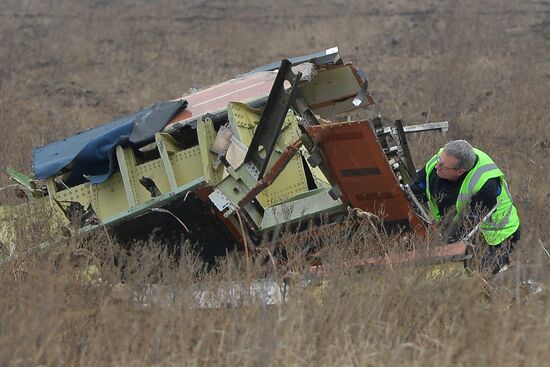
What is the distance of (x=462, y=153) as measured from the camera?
575 cm

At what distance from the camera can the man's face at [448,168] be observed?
5.79m

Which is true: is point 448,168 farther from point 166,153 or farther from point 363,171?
point 166,153

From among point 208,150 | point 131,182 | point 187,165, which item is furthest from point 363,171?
point 131,182

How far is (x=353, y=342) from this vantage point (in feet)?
13.1

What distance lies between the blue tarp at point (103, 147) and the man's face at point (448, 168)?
2.17 metres

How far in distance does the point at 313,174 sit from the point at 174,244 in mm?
1304

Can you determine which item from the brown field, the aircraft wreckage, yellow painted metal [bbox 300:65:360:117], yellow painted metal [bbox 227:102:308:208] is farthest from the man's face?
yellow painted metal [bbox 300:65:360:117]

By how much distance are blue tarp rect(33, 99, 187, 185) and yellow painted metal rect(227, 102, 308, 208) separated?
0.62 m

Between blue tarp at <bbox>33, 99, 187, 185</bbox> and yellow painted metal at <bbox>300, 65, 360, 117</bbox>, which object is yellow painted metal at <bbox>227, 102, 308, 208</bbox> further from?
yellow painted metal at <bbox>300, 65, 360, 117</bbox>

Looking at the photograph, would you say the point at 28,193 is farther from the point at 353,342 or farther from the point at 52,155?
the point at 353,342

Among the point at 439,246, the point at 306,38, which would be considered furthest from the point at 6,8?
the point at 439,246

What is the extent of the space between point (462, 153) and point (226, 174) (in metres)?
1.66

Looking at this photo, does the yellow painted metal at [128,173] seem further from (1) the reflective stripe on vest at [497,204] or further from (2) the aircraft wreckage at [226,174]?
(1) the reflective stripe on vest at [497,204]

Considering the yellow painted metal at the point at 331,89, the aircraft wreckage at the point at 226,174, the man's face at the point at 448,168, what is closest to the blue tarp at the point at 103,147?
the aircraft wreckage at the point at 226,174
